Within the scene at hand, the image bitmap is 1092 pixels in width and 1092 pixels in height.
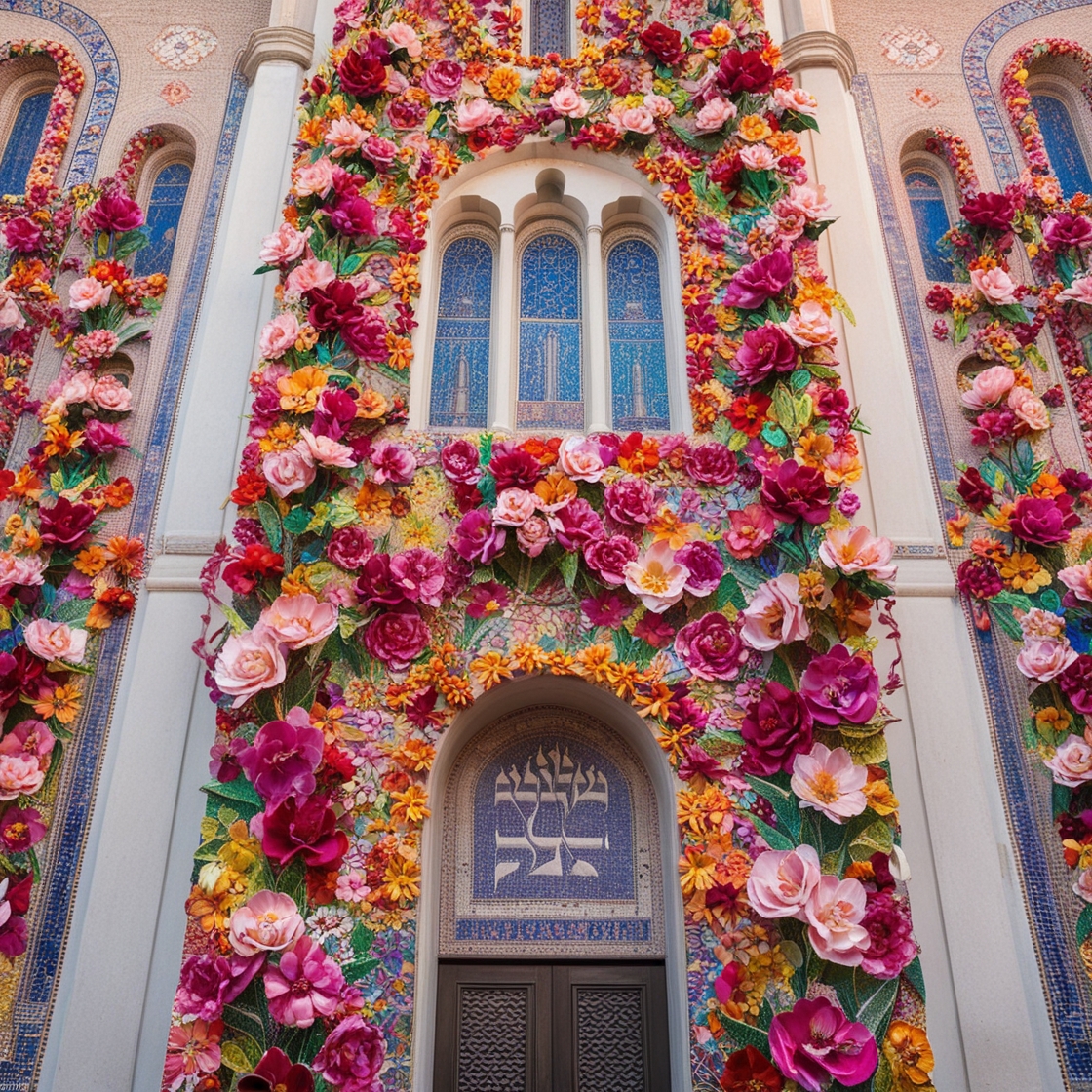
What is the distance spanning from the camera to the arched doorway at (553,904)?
5.16 m

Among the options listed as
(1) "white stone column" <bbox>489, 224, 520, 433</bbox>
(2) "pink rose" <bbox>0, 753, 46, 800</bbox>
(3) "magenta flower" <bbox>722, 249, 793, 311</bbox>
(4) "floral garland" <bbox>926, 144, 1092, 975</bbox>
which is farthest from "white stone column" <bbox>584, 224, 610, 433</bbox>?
(2) "pink rose" <bbox>0, 753, 46, 800</bbox>

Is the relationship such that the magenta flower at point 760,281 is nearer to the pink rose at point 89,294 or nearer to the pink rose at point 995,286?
the pink rose at point 995,286

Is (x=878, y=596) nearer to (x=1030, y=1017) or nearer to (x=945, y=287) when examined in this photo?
(x=1030, y=1017)

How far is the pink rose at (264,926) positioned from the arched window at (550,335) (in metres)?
3.14

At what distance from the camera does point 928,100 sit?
27.3 feet

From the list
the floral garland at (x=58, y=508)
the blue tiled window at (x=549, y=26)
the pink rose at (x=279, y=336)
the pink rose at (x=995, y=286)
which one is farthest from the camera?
the blue tiled window at (x=549, y=26)

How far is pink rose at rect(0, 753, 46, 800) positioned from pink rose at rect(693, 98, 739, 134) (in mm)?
5585

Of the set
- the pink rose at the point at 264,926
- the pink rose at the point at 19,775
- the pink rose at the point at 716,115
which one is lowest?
the pink rose at the point at 264,926

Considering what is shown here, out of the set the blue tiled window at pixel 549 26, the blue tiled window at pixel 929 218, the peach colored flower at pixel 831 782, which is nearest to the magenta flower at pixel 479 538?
the peach colored flower at pixel 831 782

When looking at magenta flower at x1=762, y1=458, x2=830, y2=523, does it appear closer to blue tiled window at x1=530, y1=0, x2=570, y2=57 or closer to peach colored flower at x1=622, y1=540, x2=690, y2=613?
peach colored flower at x1=622, y1=540, x2=690, y2=613

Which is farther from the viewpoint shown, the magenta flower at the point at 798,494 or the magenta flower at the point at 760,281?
the magenta flower at the point at 760,281

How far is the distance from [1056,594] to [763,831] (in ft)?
7.99

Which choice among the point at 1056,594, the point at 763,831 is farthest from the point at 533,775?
the point at 1056,594

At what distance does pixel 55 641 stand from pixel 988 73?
8.14m
